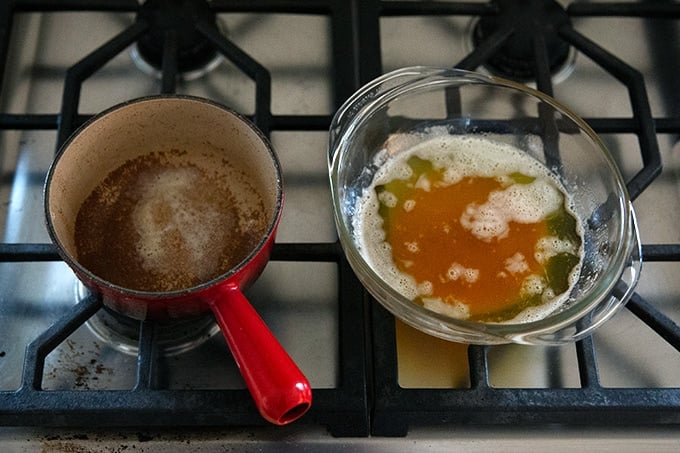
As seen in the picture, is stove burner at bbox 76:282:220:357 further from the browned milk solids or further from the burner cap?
the burner cap

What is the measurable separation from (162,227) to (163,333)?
0.08 meters

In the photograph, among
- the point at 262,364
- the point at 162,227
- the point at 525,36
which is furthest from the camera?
the point at 525,36

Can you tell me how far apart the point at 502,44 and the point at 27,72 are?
16.1 inches

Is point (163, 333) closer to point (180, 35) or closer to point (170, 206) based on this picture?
point (170, 206)

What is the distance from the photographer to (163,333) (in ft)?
2.03

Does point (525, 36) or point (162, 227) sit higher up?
point (525, 36)

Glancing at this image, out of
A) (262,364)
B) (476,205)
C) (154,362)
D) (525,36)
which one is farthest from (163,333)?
(525,36)

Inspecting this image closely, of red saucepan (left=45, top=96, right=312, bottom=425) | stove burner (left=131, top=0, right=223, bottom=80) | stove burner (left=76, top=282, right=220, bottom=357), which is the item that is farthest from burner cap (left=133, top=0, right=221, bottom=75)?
stove burner (left=76, top=282, right=220, bottom=357)

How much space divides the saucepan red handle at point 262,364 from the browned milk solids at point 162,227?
57 millimetres

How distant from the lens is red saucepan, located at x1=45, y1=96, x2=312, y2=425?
1.80ft

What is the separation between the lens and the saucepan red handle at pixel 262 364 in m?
0.51

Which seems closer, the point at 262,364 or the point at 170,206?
the point at 262,364

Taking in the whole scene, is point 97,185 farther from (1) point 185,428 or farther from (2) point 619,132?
(2) point 619,132

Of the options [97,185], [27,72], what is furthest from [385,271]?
[27,72]
